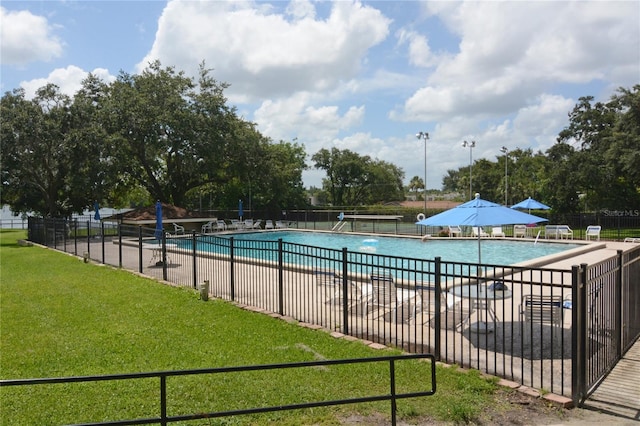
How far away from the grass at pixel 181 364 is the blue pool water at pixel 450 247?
428 inches

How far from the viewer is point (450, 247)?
25266 millimetres

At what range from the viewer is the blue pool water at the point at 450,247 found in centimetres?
2205

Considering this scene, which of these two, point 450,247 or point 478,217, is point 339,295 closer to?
point 478,217

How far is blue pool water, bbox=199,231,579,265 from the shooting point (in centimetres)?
2205

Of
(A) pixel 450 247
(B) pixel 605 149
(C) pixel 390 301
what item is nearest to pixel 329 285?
(C) pixel 390 301

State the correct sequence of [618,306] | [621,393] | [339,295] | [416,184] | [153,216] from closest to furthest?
[621,393] → [618,306] → [339,295] → [153,216] → [416,184]

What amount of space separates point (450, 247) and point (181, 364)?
2094 cm

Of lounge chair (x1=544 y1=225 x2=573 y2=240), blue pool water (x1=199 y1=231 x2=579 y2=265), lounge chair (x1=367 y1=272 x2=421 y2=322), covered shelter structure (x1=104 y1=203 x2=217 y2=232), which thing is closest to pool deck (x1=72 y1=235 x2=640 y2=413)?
lounge chair (x1=367 y1=272 x2=421 y2=322)

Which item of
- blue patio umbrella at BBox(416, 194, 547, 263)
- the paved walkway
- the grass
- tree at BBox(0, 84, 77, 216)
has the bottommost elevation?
the paved walkway

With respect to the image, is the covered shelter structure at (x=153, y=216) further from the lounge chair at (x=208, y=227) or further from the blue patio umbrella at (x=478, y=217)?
the blue patio umbrella at (x=478, y=217)

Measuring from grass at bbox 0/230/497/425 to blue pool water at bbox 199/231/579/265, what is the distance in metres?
10.9

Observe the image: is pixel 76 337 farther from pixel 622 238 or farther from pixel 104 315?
pixel 622 238

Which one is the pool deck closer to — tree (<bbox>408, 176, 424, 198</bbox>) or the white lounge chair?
the white lounge chair

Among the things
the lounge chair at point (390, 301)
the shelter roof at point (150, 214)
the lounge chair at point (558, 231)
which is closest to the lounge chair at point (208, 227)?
the shelter roof at point (150, 214)
